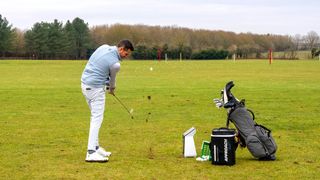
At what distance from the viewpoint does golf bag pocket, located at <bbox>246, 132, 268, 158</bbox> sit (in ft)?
33.8

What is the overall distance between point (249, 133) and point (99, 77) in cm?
293

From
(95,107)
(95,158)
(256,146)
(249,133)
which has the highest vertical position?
(95,107)

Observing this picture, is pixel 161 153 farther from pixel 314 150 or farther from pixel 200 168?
pixel 314 150

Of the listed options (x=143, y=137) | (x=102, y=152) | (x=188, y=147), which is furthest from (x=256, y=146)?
(x=143, y=137)

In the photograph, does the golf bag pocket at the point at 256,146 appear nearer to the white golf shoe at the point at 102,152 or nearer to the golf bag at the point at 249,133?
the golf bag at the point at 249,133

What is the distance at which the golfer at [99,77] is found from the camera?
10.1m

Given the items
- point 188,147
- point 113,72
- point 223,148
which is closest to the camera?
point 223,148

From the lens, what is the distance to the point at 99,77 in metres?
10.2

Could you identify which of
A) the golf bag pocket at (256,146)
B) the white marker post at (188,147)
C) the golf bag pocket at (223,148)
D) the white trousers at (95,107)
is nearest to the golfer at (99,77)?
the white trousers at (95,107)

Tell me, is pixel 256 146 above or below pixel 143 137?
above

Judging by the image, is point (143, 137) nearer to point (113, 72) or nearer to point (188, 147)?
point (188, 147)

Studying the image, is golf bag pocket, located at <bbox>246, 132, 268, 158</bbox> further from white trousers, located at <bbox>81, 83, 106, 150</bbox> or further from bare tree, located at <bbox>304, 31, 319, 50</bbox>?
bare tree, located at <bbox>304, 31, 319, 50</bbox>

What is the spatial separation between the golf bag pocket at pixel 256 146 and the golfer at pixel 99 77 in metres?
2.62

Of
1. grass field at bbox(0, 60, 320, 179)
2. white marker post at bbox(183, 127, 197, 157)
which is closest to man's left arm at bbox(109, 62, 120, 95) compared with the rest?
grass field at bbox(0, 60, 320, 179)
